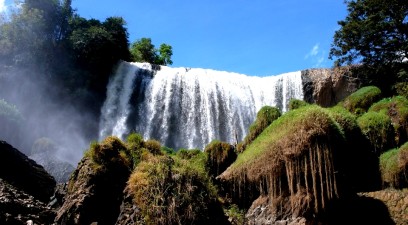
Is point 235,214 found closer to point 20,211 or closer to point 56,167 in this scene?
point 20,211

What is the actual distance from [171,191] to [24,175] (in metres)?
7.22

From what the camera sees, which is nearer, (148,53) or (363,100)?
(363,100)

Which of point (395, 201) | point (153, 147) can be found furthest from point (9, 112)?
point (395, 201)

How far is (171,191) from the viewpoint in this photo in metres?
7.27

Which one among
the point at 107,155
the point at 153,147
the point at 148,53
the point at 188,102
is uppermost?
the point at 148,53

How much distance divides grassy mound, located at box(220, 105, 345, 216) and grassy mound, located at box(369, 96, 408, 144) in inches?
296

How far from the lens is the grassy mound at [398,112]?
16.1 m

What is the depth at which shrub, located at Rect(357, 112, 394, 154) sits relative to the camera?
15070 mm

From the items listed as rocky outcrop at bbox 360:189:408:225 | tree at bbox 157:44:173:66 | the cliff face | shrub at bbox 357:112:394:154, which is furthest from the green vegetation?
tree at bbox 157:44:173:66

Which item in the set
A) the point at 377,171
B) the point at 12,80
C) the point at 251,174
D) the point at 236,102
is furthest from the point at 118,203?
the point at 12,80

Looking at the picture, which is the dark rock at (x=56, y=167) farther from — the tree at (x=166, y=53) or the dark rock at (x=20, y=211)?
the tree at (x=166, y=53)

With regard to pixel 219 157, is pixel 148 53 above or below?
above

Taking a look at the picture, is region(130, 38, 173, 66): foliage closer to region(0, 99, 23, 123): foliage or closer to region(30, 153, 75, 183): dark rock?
region(0, 99, 23, 123): foliage

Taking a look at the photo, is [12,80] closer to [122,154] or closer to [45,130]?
[45,130]
